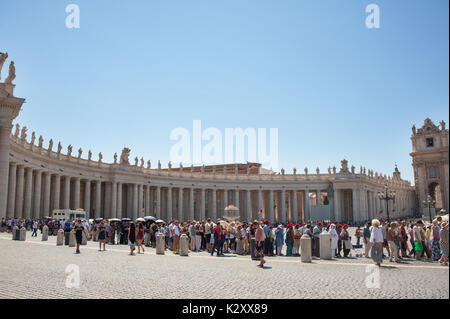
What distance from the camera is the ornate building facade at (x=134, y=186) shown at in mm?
42438

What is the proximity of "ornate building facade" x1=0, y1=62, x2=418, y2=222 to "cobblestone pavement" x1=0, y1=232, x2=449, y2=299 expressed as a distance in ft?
77.2

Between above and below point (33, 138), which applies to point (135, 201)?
below

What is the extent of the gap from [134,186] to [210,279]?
56.6 meters

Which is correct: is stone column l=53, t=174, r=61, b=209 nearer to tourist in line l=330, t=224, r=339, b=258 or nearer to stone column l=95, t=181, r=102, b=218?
stone column l=95, t=181, r=102, b=218

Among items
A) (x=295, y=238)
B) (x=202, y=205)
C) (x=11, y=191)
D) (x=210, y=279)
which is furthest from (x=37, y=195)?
(x=210, y=279)

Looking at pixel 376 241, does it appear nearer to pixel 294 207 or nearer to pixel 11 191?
pixel 11 191

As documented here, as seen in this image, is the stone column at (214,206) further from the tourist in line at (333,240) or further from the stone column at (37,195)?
the tourist in line at (333,240)

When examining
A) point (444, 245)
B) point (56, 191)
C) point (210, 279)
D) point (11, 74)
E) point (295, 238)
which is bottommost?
point (210, 279)

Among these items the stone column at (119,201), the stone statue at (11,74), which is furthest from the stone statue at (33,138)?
the stone column at (119,201)

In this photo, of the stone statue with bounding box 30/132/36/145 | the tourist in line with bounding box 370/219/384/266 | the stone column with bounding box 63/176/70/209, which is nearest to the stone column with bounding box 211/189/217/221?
the stone column with bounding box 63/176/70/209

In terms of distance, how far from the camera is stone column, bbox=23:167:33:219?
44.8 meters

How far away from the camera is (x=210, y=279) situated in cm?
1317
